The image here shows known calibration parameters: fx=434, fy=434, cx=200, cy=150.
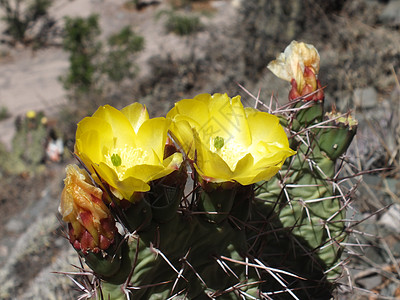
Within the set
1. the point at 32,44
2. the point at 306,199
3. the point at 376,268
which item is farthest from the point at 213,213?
the point at 32,44

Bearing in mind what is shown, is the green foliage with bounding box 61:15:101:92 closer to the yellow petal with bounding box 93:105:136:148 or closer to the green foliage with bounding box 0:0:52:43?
the green foliage with bounding box 0:0:52:43

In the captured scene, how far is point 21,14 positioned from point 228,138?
9.45m

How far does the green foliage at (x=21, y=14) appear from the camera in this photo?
8672mm

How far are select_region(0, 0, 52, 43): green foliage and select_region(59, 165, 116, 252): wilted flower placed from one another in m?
8.75

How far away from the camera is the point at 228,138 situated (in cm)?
112

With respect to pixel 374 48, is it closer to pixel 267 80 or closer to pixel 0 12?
pixel 267 80

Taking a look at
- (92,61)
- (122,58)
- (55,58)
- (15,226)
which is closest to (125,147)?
(15,226)

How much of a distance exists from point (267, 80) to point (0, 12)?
722cm

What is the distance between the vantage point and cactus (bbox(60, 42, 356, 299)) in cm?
94

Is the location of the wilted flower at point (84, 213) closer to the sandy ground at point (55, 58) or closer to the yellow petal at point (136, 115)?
the yellow petal at point (136, 115)

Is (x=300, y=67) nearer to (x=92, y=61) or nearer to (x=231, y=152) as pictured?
(x=231, y=152)

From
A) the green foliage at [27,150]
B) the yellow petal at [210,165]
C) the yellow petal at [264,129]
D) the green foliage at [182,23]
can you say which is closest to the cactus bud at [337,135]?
the yellow petal at [264,129]

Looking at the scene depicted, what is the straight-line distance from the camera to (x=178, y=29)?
8164 mm

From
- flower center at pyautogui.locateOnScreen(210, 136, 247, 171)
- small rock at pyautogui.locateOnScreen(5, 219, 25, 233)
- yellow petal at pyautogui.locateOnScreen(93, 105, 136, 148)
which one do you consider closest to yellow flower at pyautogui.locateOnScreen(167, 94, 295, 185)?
flower center at pyautogui.locateOnScreen(210, 136, 247, 171)
